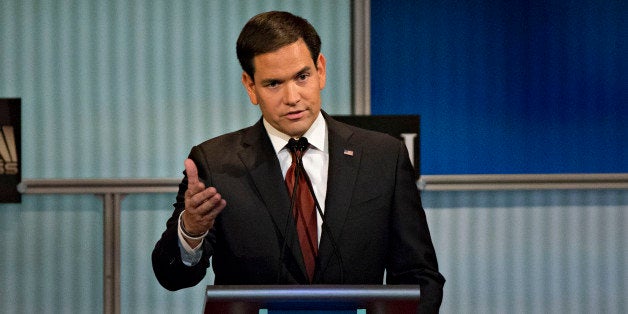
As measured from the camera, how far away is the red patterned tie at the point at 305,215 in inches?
72.5

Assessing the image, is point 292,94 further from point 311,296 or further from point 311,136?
point 311,296

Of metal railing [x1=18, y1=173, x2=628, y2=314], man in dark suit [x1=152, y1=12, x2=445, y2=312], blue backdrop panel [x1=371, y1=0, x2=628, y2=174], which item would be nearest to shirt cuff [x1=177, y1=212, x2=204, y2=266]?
man in dark suit [x1=152, y1=12, x2=445, y2=312]

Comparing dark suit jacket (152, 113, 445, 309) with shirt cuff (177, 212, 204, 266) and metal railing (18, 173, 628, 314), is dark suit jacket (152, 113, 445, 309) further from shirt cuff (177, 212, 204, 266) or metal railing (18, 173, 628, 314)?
metal railing (18, 173, 628, 314)

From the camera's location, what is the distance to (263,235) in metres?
1.87

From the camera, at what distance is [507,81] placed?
4082 mm

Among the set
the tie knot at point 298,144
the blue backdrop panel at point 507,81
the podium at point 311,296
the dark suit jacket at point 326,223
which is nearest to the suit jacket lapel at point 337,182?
the dark suit jacket at point 326,223

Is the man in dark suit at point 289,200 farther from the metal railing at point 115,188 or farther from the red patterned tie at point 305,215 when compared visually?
the metal railing at point 115,188

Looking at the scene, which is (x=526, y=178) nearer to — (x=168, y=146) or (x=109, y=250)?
(x=168, y=146)

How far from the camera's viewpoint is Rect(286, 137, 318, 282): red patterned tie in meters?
1.84

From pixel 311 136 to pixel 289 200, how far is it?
184 millimetres

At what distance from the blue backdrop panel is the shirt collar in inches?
79.0

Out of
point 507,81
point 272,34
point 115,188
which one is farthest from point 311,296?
point 507,81

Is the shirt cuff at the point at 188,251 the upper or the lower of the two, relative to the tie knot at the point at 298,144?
lower

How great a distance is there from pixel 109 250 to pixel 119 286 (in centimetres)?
18
